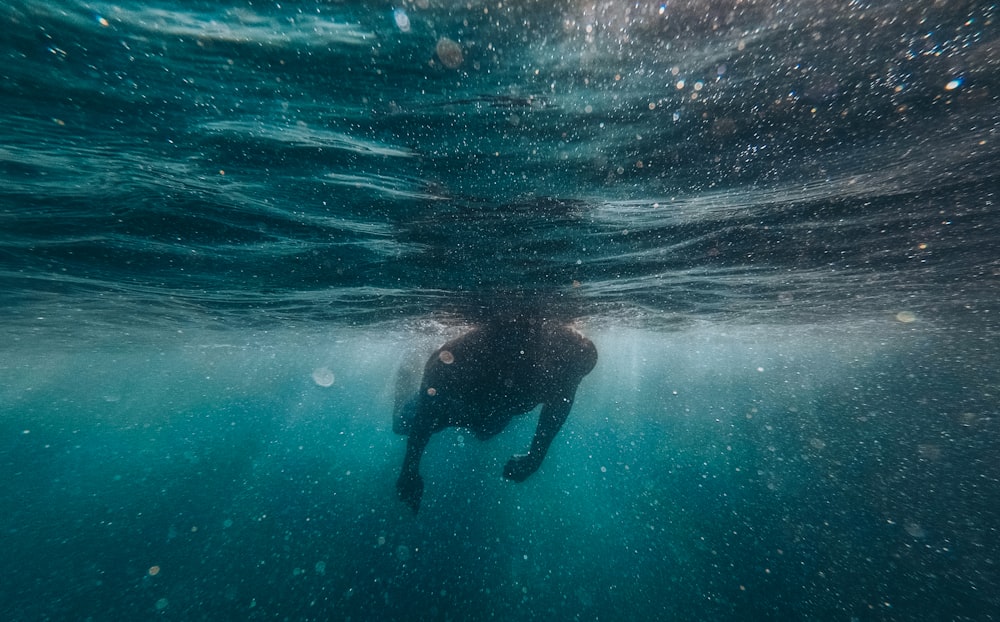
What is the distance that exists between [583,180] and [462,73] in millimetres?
2857

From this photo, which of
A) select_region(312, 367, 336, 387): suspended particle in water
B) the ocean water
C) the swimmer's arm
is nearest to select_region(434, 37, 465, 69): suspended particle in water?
the ocean water

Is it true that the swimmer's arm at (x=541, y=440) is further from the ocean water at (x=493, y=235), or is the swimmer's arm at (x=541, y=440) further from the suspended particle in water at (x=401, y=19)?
the suspended particle in water at (x=401, y=19)

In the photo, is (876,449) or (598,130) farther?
(876,449)

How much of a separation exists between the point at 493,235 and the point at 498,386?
334cm

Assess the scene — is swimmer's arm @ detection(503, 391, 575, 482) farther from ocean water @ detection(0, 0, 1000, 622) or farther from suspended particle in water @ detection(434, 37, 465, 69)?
suspended particle in water @ detection(434, 37, 465, 69)

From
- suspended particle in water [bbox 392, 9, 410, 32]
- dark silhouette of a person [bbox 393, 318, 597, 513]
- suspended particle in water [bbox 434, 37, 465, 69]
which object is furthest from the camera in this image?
dark silhouette of a person [bbox 393, 318, 597, 513]

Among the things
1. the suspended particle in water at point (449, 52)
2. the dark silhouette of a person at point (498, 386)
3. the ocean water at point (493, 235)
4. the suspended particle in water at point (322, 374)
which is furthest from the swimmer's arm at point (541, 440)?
the suspended particle in water at point (322, 374)

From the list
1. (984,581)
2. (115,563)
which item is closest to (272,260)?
(115,563)

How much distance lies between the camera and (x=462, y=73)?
163 inches

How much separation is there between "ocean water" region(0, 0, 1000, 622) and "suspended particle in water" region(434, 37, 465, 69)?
0.03 m

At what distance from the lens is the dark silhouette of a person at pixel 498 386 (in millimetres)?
9039

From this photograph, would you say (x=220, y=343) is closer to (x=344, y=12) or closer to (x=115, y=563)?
(x=115, y=563)

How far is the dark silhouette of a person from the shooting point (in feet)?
29.7

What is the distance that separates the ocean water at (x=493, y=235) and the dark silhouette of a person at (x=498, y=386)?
2.21m
